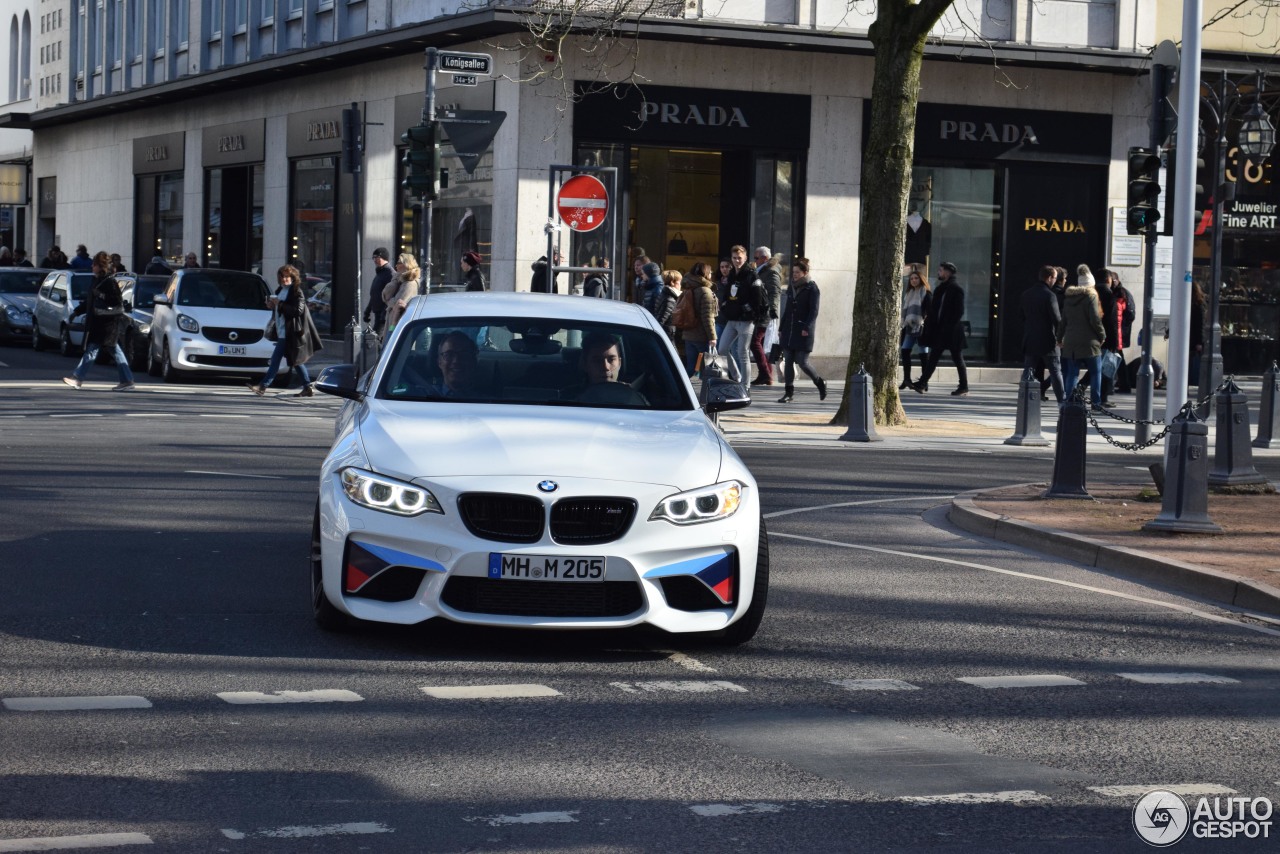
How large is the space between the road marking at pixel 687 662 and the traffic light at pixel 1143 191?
41.9 ft

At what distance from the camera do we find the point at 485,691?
7.26 meters

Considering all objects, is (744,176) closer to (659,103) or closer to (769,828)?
(659,103)

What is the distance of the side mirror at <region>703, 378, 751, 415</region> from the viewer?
9.23 m

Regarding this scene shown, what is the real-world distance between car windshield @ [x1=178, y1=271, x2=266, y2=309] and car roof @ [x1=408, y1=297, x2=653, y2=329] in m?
18.3

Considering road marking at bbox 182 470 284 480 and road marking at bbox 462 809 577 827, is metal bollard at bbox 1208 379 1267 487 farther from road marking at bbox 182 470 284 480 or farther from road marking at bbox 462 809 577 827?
road marking at bbox 462 809 577 827

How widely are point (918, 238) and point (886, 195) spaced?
10.7m

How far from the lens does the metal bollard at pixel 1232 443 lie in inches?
606

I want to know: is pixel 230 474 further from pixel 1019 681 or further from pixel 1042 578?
pixel 1019 681

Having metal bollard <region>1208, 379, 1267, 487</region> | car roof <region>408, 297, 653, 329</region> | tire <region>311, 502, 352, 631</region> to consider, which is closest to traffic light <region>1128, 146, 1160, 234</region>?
metal bollard <region>1208, 379, 1267, 487</region>

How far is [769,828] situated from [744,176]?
2650 centimetres

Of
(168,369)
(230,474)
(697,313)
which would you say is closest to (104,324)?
(168,369)

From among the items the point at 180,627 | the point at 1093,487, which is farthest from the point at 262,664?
the point at 1093,487

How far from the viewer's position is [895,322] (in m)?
22.4

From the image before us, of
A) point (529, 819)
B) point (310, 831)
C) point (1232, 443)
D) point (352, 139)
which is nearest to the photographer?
point (310, 831)
